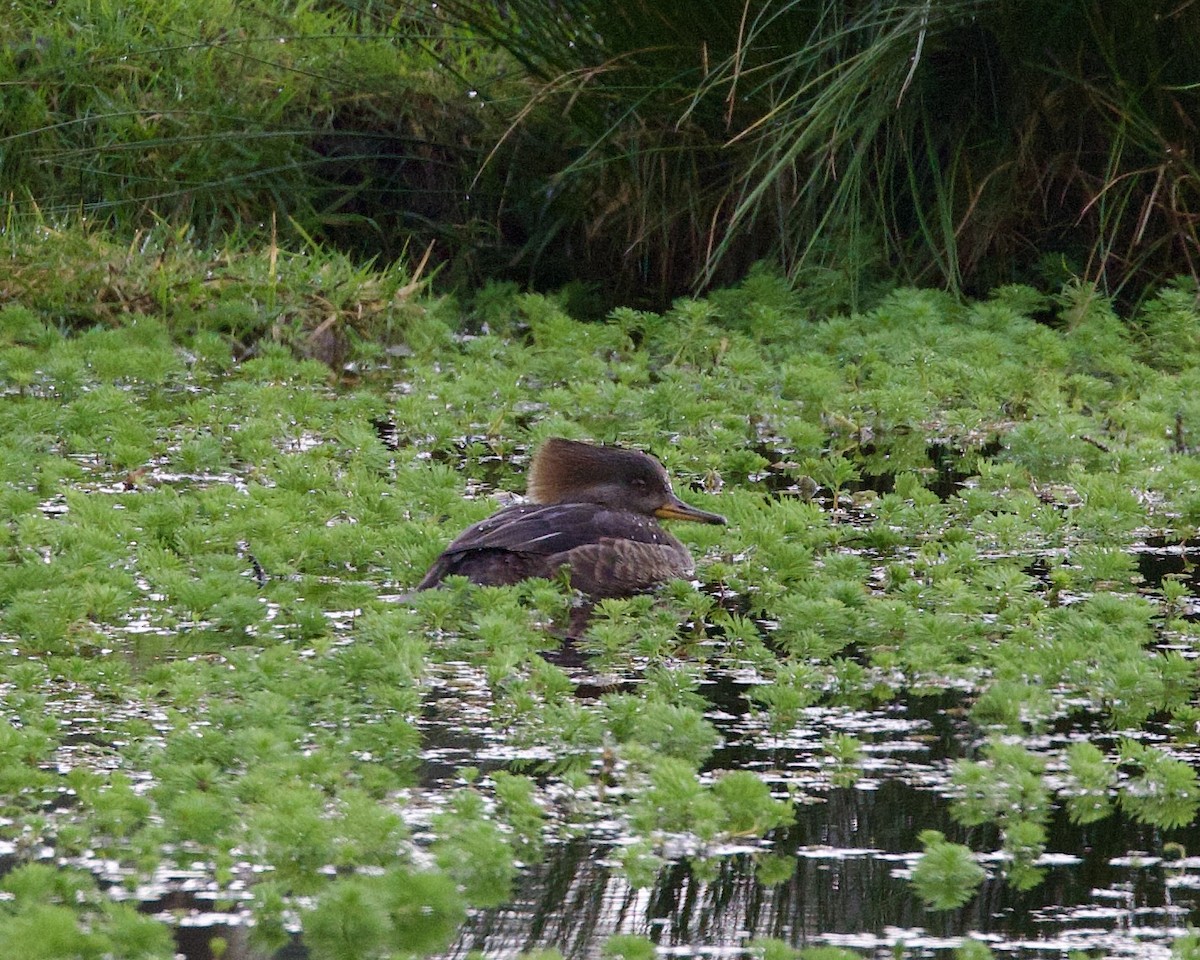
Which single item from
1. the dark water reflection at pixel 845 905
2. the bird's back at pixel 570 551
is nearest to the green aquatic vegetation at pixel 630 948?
the dark water reflection at pixel 845 905

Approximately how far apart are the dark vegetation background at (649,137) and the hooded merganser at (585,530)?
2.76 m

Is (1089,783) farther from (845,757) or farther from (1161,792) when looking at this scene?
(845,757)

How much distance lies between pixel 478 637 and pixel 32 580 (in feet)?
4.17

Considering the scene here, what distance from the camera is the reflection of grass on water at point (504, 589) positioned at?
4.15m

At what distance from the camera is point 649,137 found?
11.3 meters

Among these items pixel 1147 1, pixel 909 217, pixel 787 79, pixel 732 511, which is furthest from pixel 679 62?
pixel 732 511

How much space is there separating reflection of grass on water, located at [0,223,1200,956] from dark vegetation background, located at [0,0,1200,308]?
64 centimetres

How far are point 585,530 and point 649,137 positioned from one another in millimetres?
5087

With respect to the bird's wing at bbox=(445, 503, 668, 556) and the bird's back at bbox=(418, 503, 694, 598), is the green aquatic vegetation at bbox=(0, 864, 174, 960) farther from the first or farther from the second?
the bird's wing at bbox=(445, 503, 668, 556)

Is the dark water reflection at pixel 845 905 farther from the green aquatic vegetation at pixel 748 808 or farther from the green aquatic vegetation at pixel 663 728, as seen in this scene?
the green aquatic vegetation at pixel 663 728

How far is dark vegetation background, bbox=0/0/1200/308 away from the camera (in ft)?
34.3

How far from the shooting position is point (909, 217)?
37.4 ft

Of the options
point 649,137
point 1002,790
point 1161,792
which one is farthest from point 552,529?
point 649,137

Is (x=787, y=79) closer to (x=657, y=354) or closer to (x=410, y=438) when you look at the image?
(x=657, y=354)
